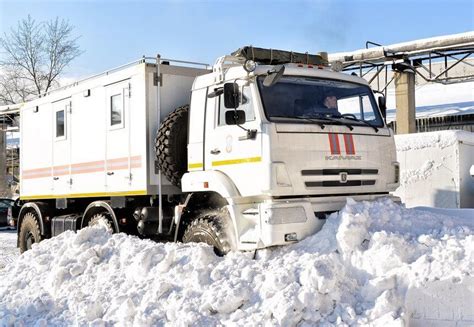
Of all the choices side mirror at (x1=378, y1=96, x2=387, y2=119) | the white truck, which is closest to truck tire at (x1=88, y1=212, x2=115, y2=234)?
the white truck

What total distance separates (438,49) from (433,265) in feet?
44.6

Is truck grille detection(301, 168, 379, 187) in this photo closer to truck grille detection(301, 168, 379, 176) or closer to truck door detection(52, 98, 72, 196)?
truck grille detection(301, 168, 379, 176)

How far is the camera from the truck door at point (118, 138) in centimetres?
912

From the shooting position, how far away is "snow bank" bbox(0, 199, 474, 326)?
17.7 ft

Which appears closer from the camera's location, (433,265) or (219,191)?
(433,265)

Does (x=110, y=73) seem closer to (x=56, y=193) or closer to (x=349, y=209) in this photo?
(x=56, y=193)

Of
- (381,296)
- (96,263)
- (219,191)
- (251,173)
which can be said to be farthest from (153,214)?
(381,296)

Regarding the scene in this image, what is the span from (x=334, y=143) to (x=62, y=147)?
6376 millimetres

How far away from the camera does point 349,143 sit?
7.09m

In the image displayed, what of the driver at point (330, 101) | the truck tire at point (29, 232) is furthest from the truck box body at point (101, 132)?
the driver at point (330, 101)

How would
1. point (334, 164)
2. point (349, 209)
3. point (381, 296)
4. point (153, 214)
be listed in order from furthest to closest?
1. point (153, 214)
2. point (334, 164)
3. point (349, 209)
4. point (381, 296)

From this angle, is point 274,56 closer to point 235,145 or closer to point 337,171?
point 235,145

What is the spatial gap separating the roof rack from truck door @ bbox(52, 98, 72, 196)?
4.67 meters

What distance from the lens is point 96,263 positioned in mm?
7746
